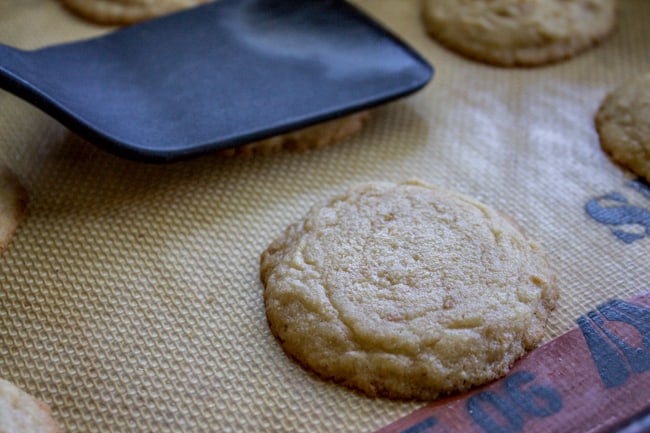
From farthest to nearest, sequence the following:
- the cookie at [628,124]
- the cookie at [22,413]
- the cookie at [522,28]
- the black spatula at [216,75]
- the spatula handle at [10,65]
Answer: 1. the cookie at [522,28]
2. the cookie at [628,124]
3. the black spatula at [216,75]
4. the spatula handle at [10,65]
5. the cookie at [22,413]

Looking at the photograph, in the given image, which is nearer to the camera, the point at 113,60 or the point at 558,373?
the point at 558,373

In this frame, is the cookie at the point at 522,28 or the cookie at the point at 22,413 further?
the cookie at the point at 522,28

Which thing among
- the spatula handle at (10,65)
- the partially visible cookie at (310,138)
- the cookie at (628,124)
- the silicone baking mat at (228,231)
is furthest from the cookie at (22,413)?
the cookie at (628,124)

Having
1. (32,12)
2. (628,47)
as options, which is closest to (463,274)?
(628,47)

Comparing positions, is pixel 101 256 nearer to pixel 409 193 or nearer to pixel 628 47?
pixel 409 193

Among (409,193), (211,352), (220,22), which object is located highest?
(220,22)

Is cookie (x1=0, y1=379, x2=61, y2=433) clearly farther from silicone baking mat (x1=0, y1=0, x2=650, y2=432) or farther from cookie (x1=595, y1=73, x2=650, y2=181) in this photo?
cookie (x1=595, y1=73, x2=650, y2=181)

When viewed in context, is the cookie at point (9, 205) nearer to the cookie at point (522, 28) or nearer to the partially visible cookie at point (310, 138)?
the partially visible cookie at point (310, 138)
